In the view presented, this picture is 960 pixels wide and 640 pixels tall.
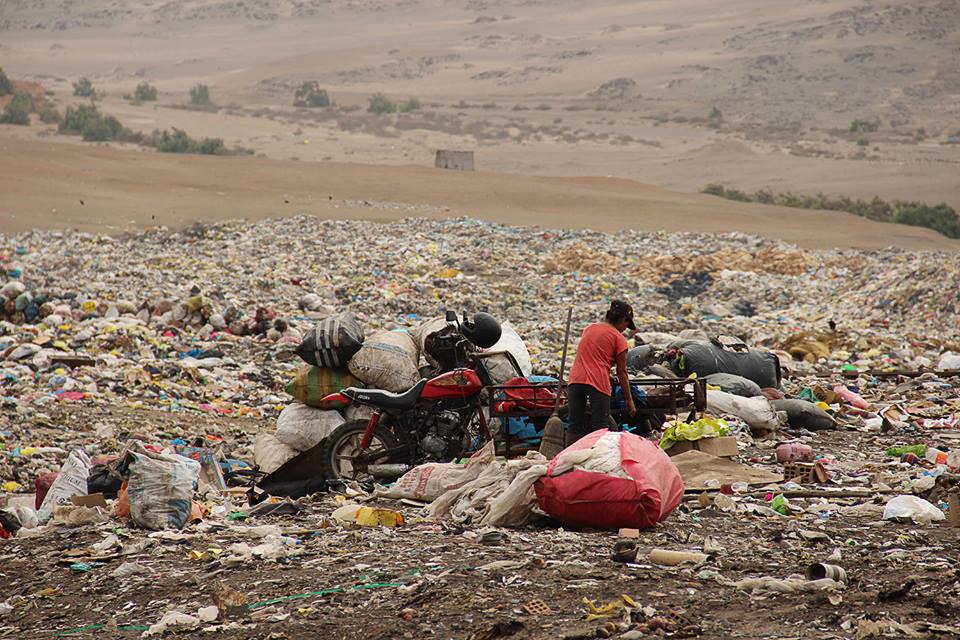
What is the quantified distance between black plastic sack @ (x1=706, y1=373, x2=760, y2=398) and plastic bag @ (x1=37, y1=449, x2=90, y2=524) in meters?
4.66

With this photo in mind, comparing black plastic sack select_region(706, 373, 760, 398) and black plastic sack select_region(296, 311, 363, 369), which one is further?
black plastic sack select_region(706, 373, 760, 398)

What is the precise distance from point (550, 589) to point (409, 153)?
1769 inches

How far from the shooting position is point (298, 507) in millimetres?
6340

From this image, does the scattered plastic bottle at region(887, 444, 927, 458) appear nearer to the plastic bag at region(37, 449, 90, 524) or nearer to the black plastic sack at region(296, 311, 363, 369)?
the black plastic sack at region(296, 311, 363, 369)

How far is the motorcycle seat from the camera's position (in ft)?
23.4

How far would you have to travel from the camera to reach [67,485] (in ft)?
22.1

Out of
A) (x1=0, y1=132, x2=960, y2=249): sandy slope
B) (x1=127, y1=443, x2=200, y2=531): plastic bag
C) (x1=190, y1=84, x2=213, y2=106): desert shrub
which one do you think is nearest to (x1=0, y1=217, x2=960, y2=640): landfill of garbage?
(x1=127, y1=443, x2=200, y2=531): plastic bag

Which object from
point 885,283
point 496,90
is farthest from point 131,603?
point 496,90

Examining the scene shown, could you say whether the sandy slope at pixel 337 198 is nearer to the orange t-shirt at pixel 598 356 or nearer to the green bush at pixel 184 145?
the green bush at pixel 184 145

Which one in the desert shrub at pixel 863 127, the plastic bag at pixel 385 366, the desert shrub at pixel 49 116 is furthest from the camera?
the desert shrub at pixel 863 127

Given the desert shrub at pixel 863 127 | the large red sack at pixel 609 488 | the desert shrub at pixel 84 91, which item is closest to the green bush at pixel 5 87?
the desert shrub at pixel 84 91

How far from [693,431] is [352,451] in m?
2.13

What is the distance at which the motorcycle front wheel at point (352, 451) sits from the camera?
716 centimetres

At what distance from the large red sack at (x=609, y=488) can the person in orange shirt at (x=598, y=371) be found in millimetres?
1061
